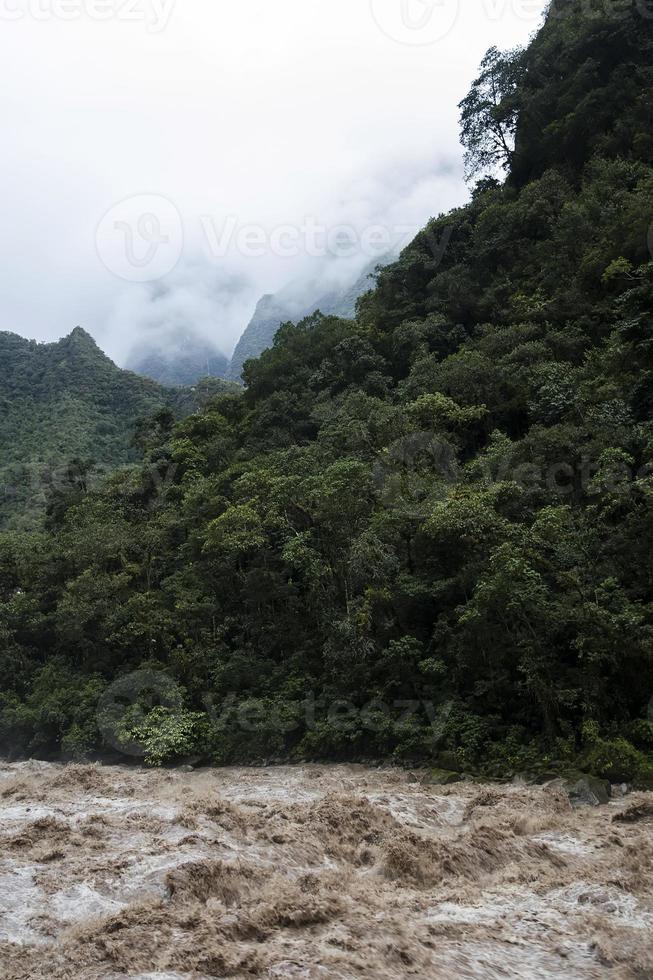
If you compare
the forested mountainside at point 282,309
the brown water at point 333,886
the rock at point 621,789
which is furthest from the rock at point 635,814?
the forested mountainside at point 282,309

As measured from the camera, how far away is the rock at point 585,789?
441 inches

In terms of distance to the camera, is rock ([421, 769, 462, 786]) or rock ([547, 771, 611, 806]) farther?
rock ([421, 769, 462, 786])

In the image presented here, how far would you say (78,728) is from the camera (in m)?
20.2

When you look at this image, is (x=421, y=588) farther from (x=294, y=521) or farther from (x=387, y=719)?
(x=294, y=521)

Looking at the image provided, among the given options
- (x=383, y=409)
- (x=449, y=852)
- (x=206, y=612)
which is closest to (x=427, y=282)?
(x=383, y=409)

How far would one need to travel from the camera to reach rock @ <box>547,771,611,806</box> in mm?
11195

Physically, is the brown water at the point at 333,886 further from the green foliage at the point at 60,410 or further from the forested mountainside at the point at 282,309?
the forested mountainside at the point at 282,309

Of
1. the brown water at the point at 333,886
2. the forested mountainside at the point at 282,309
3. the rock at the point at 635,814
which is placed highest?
the forested mountainside at the point at 282,309

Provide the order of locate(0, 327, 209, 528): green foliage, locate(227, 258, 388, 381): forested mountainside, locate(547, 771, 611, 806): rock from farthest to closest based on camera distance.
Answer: locate(227, 258, 388, 381): forested mountainside
locate(0, 327, 209, 528): green foliage
locate(547, 771, 611, 806): rock

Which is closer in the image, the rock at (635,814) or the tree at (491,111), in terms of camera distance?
the rock at (635,814)

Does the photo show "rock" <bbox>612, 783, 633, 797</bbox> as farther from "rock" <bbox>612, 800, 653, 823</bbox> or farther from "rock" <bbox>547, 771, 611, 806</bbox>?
"rock" <bbox>612, 800, 653, 823</bbox>

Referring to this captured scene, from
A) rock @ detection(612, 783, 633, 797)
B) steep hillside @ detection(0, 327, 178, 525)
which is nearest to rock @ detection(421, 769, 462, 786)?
rock @ detection(612, 783, 633, 797)

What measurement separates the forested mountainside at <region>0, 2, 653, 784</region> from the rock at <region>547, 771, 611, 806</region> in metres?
0.48

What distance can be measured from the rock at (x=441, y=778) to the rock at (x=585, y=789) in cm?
205
